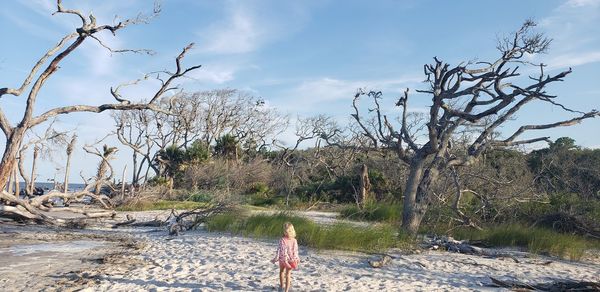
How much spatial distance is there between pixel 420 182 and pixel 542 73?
12.0ft

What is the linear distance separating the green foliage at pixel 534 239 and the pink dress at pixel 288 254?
6892mm

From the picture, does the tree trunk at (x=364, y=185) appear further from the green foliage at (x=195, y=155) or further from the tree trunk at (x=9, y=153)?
the tree trunk at (x=9, y=153)

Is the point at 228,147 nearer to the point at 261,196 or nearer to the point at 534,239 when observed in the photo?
the point at 261,196

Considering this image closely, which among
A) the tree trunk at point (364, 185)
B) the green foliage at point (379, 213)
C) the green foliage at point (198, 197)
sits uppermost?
the tree trunk at point (364, 185)

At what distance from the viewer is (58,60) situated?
13.4 meters

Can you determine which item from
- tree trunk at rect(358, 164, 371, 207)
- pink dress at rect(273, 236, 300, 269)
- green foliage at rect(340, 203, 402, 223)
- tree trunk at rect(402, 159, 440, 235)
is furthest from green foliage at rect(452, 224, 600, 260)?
tree trunk at rect(358, 164, 371, 207)

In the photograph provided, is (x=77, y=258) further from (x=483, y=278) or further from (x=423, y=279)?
(x=483, y=278)

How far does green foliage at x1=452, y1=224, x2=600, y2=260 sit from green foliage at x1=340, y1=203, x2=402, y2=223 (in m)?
3.23

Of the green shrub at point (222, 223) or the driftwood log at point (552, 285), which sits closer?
the driftwood log at point (552, 285)

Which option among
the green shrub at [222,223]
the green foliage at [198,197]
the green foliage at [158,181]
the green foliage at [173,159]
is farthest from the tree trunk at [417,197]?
the green foliage at [173,159]

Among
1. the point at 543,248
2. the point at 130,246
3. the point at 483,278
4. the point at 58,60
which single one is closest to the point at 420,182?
the point at 543,248

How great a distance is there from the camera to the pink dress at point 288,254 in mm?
7469

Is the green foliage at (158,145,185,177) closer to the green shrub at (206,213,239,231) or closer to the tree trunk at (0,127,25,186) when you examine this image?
the green shrub at (206,213,239,231)

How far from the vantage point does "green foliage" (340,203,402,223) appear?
16.9 m
